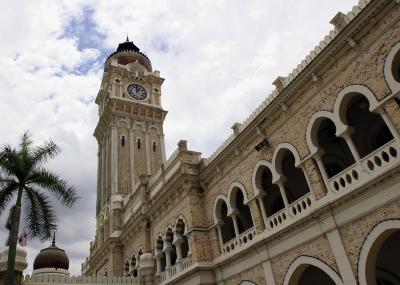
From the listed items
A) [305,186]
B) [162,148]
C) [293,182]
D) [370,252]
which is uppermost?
[162,148]

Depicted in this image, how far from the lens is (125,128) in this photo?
34.0 meters

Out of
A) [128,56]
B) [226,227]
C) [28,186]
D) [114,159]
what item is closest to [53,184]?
[28,186]

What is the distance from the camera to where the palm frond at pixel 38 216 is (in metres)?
14.1

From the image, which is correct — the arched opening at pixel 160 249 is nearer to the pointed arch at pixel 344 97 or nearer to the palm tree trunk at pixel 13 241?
the palm tree trunk at pixel 13 241

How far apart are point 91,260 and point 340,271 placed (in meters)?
22.5

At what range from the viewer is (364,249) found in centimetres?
962

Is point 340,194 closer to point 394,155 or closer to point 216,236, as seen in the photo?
point 394,155

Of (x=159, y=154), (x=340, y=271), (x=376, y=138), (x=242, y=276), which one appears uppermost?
(x=159, y=154)

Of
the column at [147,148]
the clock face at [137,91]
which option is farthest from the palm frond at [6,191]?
the clock face at [137,91]

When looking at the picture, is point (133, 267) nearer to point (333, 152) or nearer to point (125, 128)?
point (333, 152)

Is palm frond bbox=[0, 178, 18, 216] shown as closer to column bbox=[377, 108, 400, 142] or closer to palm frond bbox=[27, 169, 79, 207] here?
palm frond bbox=[27, 169, 79, 207]

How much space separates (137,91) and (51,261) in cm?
1999

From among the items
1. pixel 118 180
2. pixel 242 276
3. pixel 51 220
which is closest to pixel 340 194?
pixel 242 276

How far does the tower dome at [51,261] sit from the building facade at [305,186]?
376 cm
